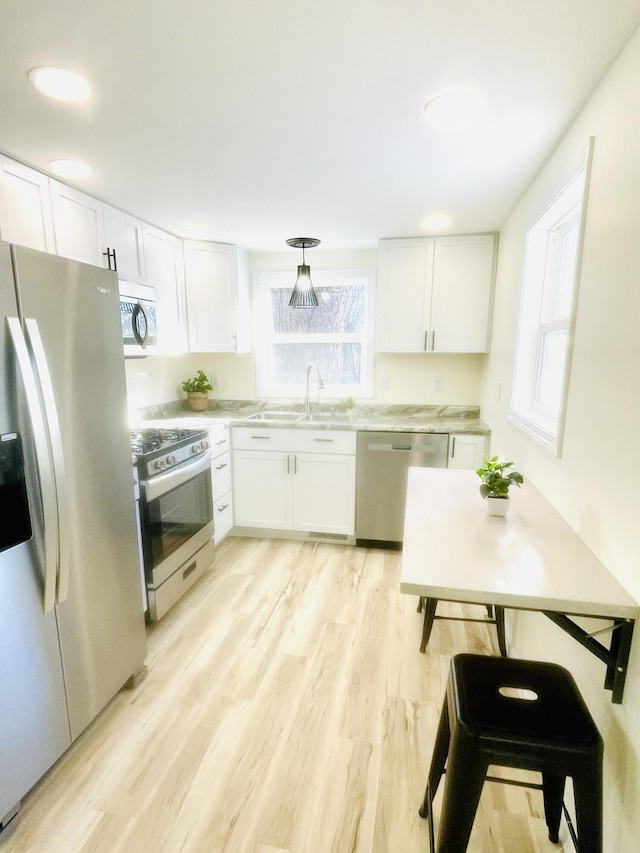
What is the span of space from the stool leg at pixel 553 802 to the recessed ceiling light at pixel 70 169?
2.79 m

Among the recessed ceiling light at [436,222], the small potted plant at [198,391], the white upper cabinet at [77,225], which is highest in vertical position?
the recessed ceiling light at [436,222]

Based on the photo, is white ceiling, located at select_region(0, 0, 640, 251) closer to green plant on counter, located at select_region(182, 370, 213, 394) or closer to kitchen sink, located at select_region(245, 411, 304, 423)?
green plant on counter, located at select_region(182, 370, 213, 394)

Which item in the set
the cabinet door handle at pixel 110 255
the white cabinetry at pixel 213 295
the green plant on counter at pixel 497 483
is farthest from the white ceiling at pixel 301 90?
the green plant on counter at pixel 497 483

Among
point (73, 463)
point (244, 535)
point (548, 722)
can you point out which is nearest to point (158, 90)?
point (73, 463)

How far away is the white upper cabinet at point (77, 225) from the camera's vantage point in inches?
77.3

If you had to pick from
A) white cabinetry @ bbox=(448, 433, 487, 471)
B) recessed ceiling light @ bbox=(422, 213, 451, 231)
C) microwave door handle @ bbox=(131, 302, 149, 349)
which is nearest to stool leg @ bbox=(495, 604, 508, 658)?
white cabinetry @ bbox=(448, 433, 487, 471)

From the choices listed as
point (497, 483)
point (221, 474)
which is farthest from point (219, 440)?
point (497, 483)

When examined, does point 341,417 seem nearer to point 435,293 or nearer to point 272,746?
point 435,293

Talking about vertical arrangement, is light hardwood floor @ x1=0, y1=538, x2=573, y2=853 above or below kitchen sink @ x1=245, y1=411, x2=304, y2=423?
below

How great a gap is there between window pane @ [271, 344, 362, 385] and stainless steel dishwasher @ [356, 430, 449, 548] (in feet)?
2.70

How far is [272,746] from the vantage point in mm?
1532

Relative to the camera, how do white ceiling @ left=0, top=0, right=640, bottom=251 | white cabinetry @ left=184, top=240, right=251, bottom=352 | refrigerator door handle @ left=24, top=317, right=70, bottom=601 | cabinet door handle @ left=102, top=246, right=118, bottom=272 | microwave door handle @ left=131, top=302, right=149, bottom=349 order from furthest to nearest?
white cabinetry @ left=184, top=240, right=251, bottom=352 → microwave door handle @ left=131, top=302, right=149, bottom=349 → cabinet door handle @ left=102, top=246, right=118, bottom=272 → refrigerator door handle @ left=24, top=317, right=70, bottom=601 → white ceiling @ left=0, top=0, right=640, bottom=251

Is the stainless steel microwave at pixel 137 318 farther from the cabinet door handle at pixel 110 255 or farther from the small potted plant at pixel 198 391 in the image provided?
the small potted plant at pixel 198 391

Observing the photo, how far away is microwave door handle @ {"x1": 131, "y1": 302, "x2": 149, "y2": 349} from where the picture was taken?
2344 millimetres
